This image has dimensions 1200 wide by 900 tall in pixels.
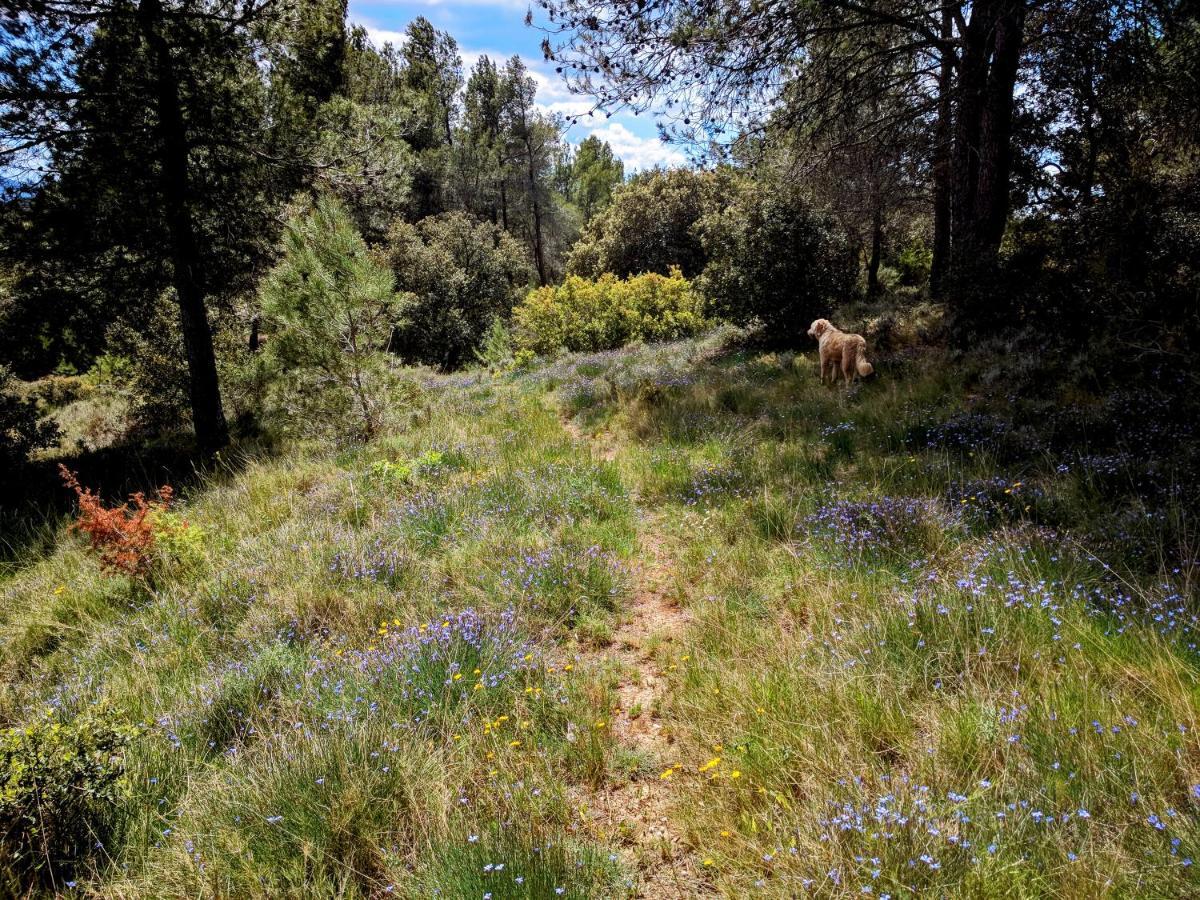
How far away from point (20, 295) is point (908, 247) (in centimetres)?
2350

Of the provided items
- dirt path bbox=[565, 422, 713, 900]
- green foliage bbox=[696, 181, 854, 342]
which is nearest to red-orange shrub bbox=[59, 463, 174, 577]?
dirt path bbox=[565, 422, 713, 900]

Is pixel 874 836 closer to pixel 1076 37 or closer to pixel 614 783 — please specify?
pixel 614 783

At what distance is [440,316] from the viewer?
1066 inches

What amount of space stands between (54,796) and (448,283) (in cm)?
2780

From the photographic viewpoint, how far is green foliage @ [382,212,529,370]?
2688 cm

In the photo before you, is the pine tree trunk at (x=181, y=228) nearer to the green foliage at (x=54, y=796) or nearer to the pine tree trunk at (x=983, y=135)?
the green foliage at (x=54, y=796)

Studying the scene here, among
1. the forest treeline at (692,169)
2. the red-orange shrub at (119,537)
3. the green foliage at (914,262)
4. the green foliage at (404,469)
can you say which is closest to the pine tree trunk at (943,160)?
the forest treeline at (692,169)

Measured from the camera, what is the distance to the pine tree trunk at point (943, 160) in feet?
26.1

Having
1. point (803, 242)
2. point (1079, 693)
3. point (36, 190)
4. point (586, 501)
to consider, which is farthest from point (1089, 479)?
point (36, 190)

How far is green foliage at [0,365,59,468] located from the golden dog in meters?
13.5

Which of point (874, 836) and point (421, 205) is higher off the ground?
point (421, 205)

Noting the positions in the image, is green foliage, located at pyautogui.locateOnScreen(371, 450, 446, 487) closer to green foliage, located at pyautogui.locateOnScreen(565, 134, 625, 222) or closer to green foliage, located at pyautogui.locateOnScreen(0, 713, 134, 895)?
green foliage, located at pyautogui.locateOnScreen(0, 713, 134, 895)

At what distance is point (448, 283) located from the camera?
1075 inches

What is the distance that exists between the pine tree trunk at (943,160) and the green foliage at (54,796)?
8660 millimetres
